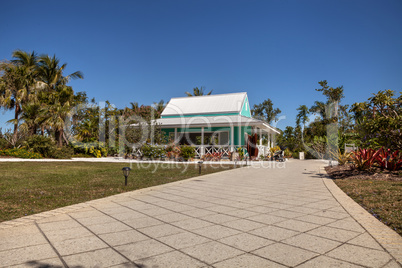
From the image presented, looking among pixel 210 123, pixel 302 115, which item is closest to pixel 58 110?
pixel 210 123

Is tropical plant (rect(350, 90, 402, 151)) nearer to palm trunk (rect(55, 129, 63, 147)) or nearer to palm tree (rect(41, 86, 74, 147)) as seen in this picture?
palm tree (rect(41, 86, 74, 147))

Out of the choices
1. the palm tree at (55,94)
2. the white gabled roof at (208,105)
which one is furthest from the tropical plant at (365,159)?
the palm tree at (55,94)

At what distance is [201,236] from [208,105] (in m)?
21.9

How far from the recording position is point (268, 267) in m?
2.39

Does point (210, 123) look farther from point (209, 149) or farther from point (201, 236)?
point (201, 236)

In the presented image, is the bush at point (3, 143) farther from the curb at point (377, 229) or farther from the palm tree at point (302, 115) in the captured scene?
Result: the palm tree at point (302, 115)

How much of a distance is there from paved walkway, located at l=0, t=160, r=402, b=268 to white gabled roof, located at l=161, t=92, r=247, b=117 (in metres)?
18.4

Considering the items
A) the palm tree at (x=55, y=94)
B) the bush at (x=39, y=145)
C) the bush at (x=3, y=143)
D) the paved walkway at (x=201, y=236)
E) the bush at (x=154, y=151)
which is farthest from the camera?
the palm tree at (x=55, y=94)

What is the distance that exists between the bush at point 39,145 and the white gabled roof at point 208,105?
35.3 ft

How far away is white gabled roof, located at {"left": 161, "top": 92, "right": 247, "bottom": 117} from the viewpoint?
2339cm

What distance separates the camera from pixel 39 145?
675 inches

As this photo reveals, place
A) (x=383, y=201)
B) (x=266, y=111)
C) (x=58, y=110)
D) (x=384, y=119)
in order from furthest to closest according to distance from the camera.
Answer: (x=266, y=111) → (x=58, y=110) → (x=384, y=119) → (x=383, y=201)

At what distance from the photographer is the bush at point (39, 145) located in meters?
17.2

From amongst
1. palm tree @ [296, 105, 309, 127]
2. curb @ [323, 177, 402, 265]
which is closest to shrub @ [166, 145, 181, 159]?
curb @ [323, 177, 402, 265]
